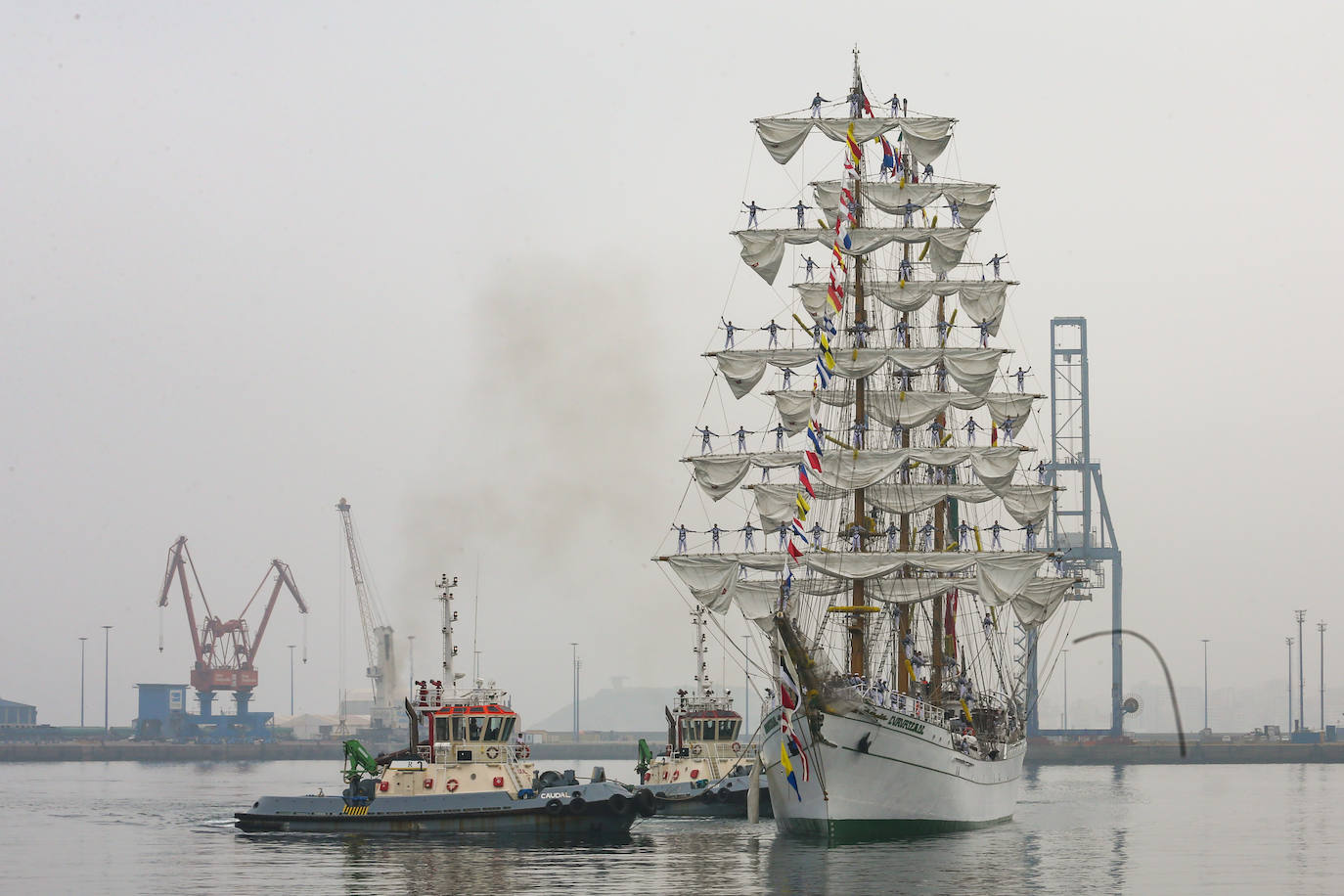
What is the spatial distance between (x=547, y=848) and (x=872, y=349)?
3439 centimetres

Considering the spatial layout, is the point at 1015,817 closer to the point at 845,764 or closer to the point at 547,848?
the point at 845,764

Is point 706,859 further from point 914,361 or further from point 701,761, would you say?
point 914,361

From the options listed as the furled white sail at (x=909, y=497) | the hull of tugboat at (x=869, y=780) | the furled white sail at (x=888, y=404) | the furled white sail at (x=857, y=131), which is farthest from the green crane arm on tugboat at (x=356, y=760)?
the furled white sail at (x=857, y=131)

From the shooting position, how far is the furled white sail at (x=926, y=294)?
344ft

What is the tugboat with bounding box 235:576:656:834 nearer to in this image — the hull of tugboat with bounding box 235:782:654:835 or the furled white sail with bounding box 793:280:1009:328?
the hull of tugboat with bounding box 235:782:654:835

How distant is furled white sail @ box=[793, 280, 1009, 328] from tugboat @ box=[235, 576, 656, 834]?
30.3 m

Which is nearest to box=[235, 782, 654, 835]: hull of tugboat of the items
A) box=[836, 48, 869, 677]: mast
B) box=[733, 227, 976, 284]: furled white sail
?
box=[836, 48, 869, 677]: mast

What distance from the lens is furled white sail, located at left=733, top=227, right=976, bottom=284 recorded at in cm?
10312

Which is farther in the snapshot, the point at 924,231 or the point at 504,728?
the point at 924,231

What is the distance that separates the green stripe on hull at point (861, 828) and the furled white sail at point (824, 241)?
111ft

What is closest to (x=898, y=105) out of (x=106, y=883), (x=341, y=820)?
(x=341, y=820)

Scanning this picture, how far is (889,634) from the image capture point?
334ft

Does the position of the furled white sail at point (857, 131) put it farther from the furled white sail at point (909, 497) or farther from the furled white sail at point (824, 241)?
the furled white sail at point (909, 497)

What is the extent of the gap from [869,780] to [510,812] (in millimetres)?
16647
